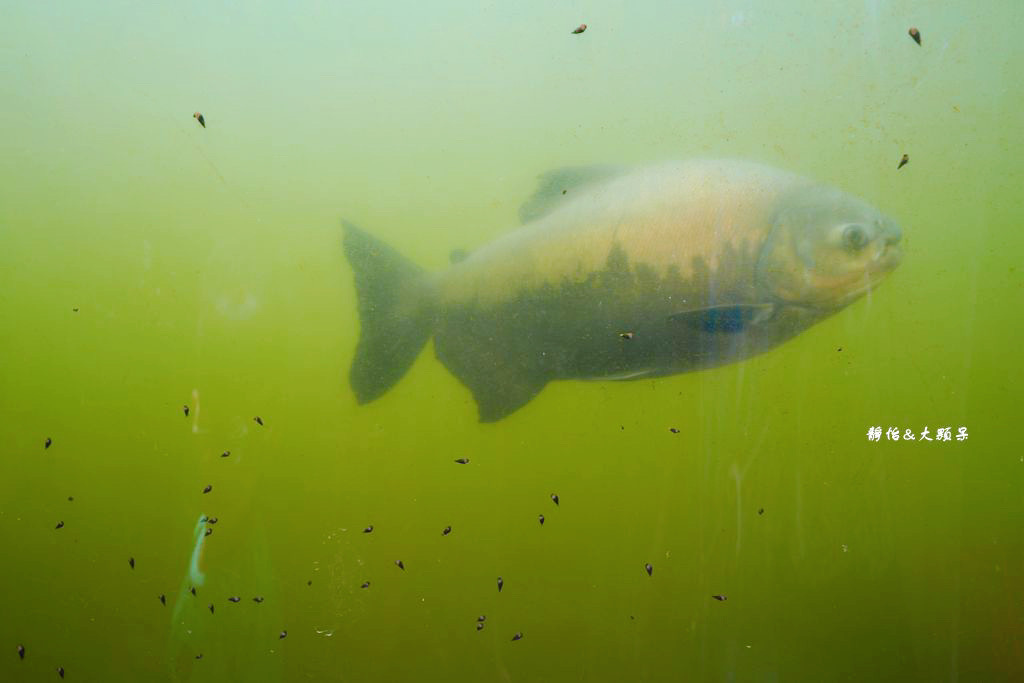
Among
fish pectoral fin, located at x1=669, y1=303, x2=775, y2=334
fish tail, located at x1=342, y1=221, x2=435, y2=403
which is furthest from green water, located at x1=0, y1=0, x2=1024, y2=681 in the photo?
fish pectoral fin, located at x1=669, y1=303, x2=775, y2=334

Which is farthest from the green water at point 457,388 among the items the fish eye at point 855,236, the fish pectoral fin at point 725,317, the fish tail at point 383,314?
the fish eye at point 855,236

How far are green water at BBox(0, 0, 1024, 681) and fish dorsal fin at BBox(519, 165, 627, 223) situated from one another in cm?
10

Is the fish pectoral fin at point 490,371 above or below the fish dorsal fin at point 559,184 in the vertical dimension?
below

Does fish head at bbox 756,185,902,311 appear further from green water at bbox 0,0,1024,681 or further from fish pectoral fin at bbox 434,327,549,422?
fish pectoral fin at bbox 434,327,549,422

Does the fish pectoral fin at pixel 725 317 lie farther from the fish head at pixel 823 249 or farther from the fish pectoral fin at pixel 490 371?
the fish pectoral fin at pixel 490 371

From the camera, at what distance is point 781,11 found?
1.74m

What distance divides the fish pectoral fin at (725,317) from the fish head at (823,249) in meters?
0.05

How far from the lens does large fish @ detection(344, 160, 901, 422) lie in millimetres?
1540

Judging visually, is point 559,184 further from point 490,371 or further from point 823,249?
point 823,249

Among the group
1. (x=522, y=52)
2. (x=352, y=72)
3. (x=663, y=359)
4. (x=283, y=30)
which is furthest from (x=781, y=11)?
(x=283, y=30)

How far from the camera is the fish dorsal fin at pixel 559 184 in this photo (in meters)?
1.76

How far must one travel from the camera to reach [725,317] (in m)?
1.59

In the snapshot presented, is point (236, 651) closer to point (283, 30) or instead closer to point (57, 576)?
point (57, 576)

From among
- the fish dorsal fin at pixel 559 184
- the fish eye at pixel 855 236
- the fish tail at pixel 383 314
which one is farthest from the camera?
the fish tail at pixel 383 314
